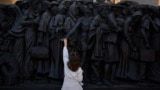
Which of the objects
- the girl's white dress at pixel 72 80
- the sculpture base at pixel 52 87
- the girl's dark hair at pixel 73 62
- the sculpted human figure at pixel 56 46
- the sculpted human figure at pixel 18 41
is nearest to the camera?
the girl's dark hair at pixel 73 62

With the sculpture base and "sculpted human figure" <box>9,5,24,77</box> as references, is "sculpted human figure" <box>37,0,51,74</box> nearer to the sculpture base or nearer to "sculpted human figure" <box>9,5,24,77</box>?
the sculpture base

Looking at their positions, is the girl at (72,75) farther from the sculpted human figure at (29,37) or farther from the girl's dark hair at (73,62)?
the sculpted human figure at (29,37)

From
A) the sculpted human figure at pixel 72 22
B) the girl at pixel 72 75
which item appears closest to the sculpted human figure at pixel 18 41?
the sculpted human figure at pixel 72 22

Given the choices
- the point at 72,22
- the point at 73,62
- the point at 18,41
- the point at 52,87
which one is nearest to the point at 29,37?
the point at 18,41

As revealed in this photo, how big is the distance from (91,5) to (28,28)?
1987mm

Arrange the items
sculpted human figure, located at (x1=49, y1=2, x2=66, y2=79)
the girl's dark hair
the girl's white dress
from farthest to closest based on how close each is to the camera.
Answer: sculpted human figure, located at (x1=49, y1=2, x2=66, y2=79) < the girl's white dress < the girl's dark hair

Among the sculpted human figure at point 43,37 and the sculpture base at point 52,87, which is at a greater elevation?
the sculpted human figure at point 43,37

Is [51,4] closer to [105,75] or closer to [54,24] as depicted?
[54,24]

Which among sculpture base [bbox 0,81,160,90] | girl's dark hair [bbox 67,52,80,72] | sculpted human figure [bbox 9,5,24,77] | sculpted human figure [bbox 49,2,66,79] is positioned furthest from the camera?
sculpted human figure [bbox 9,5,24,77]

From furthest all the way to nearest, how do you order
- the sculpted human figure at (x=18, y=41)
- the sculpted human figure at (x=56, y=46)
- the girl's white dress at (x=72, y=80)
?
the sculpted human figure at (x=18, y=41)
the sculpted human figure at (x=56, y=46)
the girl's white dress at (x=72, y=80)

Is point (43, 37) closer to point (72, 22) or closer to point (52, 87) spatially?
point (72, 22)

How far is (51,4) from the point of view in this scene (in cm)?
1152

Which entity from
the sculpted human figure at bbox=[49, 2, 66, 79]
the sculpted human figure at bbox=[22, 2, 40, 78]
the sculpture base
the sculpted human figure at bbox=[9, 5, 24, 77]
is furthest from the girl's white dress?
the sculpted human figure at bbox=[9, 5, 24, 77]

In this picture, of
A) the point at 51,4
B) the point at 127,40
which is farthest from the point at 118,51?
the point at 51,4
